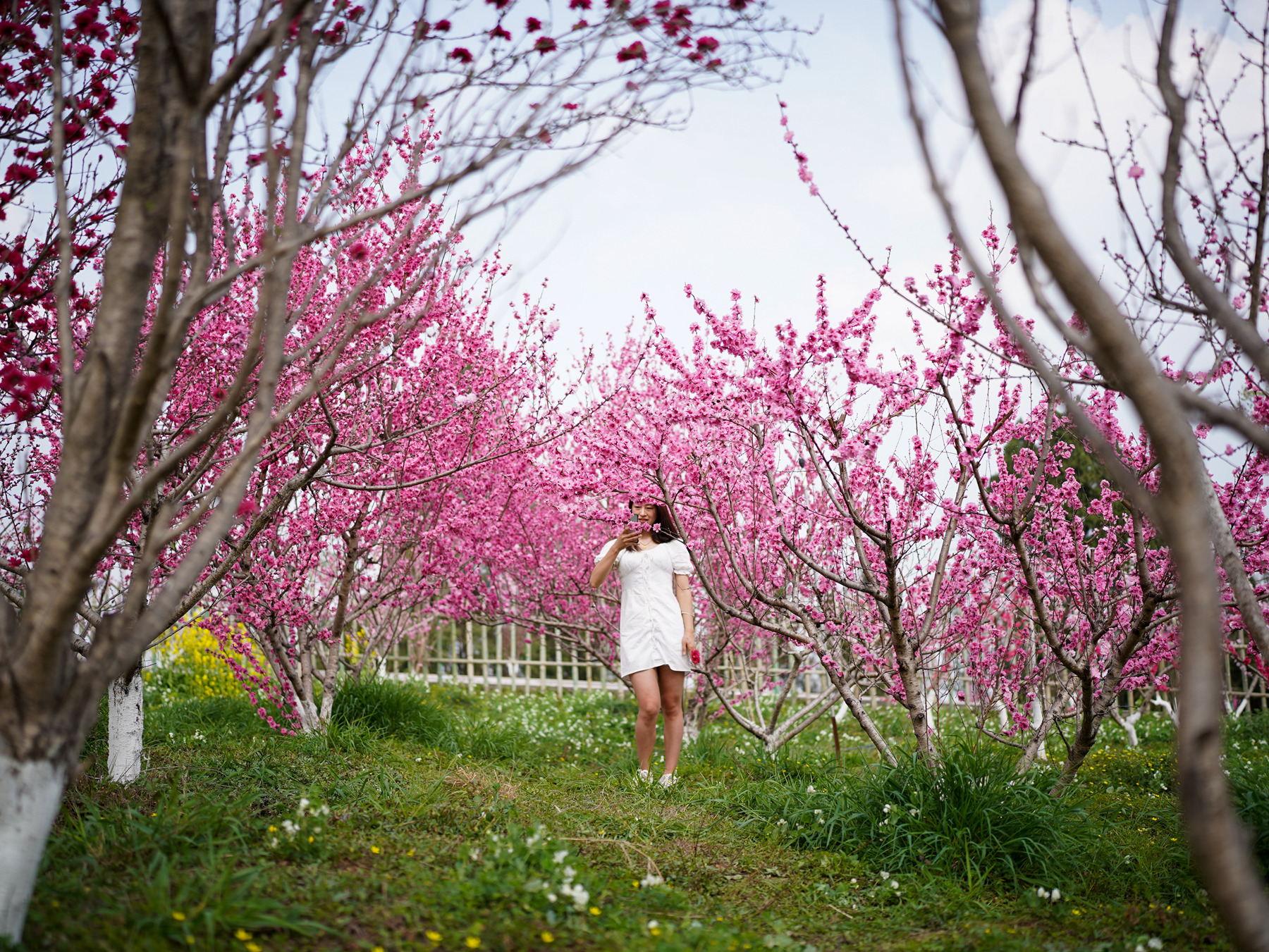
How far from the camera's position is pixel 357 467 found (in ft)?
18.0

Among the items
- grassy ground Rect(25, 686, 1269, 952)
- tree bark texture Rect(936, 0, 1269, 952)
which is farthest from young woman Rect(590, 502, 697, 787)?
tree bark texture Rect(936, 0, 1269, 952)

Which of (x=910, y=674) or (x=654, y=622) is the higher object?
(x=654, y=622)

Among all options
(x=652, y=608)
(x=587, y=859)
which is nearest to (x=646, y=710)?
(x=652, y=608)

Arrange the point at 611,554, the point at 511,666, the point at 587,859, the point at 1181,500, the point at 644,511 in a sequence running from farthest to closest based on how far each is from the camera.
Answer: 1. the point at 511,666
2. the point at 611,554
3. the point at 644,511
4. the point at 587,859
5. the point at 1181,500

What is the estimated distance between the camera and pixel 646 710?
4.90 metres

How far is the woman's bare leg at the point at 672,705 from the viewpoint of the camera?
492 cm

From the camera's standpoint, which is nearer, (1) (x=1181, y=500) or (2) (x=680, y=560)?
(1) (x=1181, y=500)

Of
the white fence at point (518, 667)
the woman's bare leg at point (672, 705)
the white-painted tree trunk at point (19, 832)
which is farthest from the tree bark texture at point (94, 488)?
the white fence at point (518, 667)

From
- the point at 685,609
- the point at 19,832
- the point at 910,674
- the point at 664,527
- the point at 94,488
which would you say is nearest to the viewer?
the point at 19,832

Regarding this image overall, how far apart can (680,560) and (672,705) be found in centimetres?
87

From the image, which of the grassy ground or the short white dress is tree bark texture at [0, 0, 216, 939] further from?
the short white dress

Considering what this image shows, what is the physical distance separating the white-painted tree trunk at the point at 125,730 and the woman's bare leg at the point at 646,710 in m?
2.52

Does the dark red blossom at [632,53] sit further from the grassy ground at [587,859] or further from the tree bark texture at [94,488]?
the grassy ground at [587,859]

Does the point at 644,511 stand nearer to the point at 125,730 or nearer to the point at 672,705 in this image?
the point at 672,705
